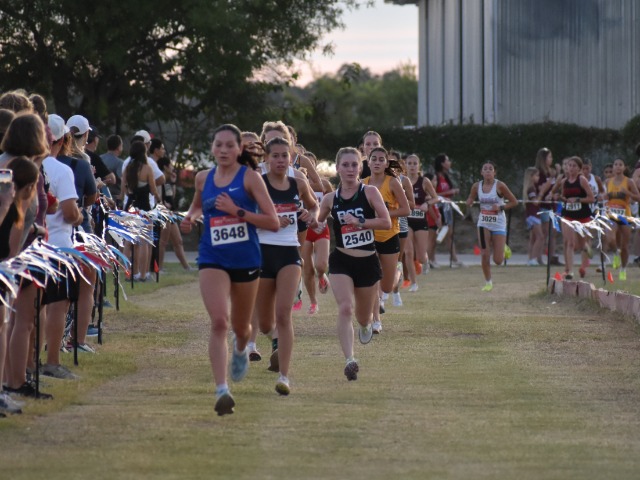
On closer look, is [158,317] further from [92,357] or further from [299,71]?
[299,71]

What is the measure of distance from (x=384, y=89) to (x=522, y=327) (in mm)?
120611

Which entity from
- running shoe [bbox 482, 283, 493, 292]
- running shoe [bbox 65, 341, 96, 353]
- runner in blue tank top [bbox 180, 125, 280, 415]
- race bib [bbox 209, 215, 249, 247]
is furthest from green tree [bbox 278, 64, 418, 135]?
race bib [bbox 209, 215, 249, 247]

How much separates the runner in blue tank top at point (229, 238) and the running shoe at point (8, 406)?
126 cm

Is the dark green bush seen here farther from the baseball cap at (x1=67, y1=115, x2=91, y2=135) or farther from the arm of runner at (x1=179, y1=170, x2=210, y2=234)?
the arm of runner at (x1=179, y1=170, x2=210, y2=234)

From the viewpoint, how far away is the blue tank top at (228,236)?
9.74 meters

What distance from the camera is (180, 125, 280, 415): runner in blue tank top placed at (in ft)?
31.4

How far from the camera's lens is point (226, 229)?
976cm


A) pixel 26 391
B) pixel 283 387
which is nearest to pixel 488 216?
pixel 283 387

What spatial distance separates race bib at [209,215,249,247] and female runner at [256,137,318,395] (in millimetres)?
1227

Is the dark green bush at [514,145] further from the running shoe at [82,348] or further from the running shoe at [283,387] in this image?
the running shoe at [283,387]

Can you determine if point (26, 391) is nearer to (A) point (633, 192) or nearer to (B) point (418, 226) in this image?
(B) point (418, 226)

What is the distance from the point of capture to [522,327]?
53.1ft

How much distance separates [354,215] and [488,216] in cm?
1024

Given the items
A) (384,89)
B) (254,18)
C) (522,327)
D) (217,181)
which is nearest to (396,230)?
(522,327)
